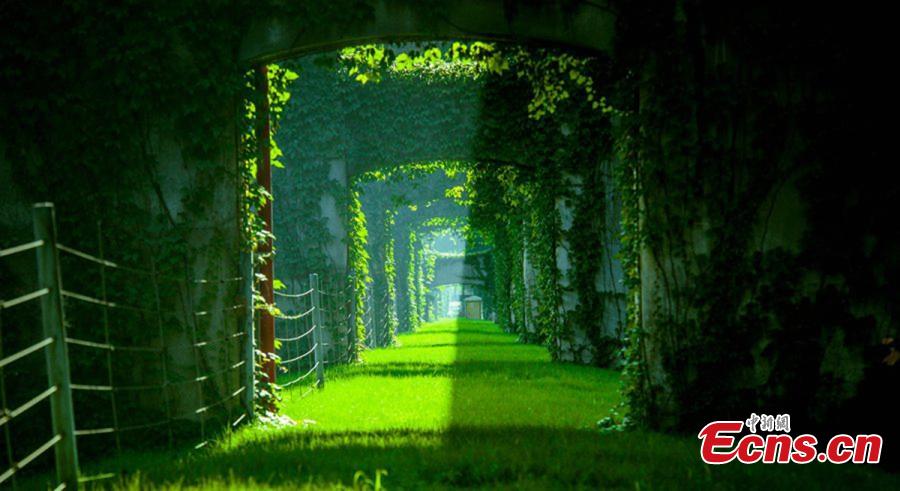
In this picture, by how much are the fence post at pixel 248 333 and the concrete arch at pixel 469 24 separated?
1.72m

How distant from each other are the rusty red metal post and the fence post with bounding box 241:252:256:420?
19.1 inches

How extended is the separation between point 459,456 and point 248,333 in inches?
110

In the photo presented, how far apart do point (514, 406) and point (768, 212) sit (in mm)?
3147

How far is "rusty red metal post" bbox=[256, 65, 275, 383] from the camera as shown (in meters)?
7.02

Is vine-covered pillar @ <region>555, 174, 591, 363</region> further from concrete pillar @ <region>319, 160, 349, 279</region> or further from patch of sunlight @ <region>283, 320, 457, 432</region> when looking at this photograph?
concrete pillar @ <region>319, 160, 349, 279</region>

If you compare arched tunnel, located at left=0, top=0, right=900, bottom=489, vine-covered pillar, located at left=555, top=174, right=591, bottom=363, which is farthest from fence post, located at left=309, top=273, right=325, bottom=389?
vine-covered pillar, located at left=555, top=174, right=591, bottom=363

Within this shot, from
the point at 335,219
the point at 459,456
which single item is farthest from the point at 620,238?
the point at 335,219

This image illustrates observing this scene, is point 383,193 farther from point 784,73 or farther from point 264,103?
point 784,73

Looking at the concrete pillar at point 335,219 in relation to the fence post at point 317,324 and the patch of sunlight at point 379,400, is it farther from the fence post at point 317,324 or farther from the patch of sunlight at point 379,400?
the fence post at point 317,324

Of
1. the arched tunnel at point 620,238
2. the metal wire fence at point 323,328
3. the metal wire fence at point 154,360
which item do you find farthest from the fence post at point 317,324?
the metal wire fence at point 323,328

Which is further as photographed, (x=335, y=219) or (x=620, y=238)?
(x=335, y=219)

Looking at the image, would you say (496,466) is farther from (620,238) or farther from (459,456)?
(620,238)

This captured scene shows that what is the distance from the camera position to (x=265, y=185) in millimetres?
7488

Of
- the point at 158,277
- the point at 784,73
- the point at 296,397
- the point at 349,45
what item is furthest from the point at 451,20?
the point at 296,397
